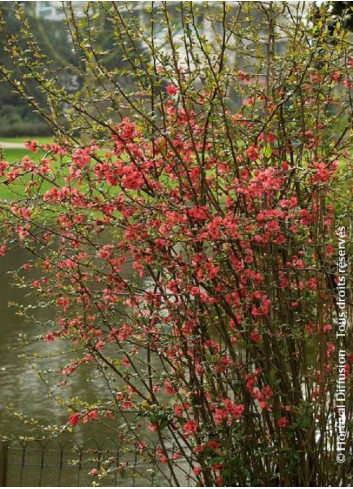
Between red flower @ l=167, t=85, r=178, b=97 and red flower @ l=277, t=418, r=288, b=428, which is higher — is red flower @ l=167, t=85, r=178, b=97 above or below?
above

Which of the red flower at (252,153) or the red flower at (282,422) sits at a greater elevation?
the red flower at (252,153)

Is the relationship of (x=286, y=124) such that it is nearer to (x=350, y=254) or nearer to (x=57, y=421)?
(x=350, y=254)

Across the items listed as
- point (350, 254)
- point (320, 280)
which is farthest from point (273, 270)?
point (350, 254)

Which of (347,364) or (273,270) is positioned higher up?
(273,270)

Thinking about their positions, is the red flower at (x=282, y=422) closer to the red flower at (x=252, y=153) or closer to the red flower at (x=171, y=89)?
the red flower at (x=252, y=153)

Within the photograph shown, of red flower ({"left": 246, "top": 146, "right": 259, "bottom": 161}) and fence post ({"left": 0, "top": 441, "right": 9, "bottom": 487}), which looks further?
fence post ({"left": 0, "top": 441, "right": 9, "bottom": 487})

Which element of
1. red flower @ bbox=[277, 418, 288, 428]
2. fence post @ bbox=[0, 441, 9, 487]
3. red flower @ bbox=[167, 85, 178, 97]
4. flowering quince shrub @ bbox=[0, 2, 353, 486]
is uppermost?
red flower @ bbox=[167, 85, 178, 97]

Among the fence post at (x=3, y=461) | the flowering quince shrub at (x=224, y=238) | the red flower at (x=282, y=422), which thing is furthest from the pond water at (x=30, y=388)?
the red flower at (x=282, y=422)

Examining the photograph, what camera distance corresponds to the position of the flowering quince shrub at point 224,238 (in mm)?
2943

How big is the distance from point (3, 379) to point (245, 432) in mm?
4070

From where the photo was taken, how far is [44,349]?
7.86 meters

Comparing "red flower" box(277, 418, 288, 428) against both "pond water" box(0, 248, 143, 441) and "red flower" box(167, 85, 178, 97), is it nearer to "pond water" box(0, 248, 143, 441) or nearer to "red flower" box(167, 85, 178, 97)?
"red flower" box(167, 85, 178, 97)

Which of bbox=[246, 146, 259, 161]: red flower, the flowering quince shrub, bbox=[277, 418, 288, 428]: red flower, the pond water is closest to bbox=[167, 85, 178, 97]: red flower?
the flowering quince shrub

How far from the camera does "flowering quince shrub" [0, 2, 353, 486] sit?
9.66ft
